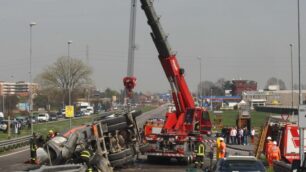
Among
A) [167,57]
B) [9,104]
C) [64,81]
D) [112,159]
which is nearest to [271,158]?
[112,159]

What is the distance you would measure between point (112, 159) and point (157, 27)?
8054 millimetres

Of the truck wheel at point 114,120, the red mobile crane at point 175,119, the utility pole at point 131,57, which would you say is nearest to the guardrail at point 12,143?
the utility pole at point 131,57

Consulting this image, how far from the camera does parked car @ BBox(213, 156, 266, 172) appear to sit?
15.4 meters

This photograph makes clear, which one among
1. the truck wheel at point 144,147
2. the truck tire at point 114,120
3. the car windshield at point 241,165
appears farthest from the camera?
the truck wheel at point 144,147

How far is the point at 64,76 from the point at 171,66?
3681 inches

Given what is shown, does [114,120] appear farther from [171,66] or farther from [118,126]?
[171,66]

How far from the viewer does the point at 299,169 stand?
1105cm

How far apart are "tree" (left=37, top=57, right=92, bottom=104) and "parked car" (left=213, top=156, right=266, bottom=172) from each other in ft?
344

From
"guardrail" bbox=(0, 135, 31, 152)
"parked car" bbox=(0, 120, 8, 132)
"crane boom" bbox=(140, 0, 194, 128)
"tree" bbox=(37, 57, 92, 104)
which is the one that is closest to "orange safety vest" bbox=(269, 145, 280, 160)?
"crane boom" bbox=(140, 0, 194, 128)

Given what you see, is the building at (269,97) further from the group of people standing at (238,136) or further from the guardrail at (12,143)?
the guardrail at (12,143)

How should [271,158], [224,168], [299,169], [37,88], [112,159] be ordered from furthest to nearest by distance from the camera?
[37,88], [112,159], [271,158], [224,168], [299,169]

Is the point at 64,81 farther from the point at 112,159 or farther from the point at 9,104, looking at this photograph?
the point at 112,159

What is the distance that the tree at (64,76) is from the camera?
121 meters

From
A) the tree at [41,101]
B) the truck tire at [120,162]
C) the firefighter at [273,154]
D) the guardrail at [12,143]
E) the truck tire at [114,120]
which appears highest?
the tree at [41,101]
